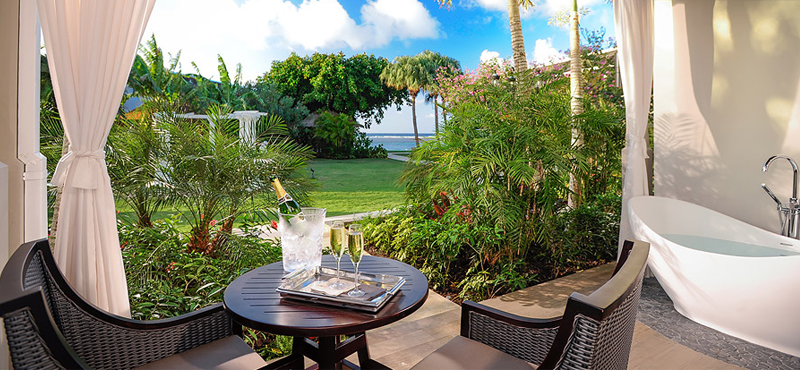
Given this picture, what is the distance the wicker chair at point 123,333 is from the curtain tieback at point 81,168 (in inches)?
20.3

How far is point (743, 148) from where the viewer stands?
3420mm

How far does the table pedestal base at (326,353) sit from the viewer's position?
1530 millimetres

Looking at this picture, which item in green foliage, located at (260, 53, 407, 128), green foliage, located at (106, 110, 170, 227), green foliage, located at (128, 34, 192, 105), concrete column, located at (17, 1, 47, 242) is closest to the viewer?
concrete column, located at (17, 1, 47, 242)

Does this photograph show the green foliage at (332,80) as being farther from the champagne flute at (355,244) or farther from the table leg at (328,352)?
the champagne flute at (355,244)

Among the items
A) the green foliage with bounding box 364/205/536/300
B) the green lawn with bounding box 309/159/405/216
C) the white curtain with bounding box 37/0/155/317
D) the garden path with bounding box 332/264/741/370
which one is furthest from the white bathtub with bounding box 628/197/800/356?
the green lawn with bounding box 309/159/405/216

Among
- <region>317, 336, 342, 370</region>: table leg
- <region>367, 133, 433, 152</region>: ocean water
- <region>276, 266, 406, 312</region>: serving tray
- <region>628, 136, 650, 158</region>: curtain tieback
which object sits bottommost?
<region>317, 336, 342, 370</region>: table leg

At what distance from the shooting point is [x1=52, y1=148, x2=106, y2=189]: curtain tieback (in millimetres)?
1856

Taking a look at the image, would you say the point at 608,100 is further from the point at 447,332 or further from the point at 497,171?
the point at 447,332

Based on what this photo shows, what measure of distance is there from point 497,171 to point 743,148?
1.86 m

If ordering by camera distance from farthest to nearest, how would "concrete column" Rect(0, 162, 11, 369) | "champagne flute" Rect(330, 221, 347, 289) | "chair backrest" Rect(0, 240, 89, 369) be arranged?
"concrete column" Rect(0, 162, 11, 369)
"champagne flute" Rect(330, 221, 347, 289)
"chair backrest" Rect(0, 240, 89, 369)

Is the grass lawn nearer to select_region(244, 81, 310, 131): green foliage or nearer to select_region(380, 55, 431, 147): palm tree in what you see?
select_region(244, 81, 310, 131): green foliage

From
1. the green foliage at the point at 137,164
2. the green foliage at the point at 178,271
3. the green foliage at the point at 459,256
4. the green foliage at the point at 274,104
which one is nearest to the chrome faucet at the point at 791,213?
the green foliage at the point at 459,256

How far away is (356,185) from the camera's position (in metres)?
11.2

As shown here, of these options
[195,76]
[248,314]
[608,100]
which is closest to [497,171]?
[248,314]
